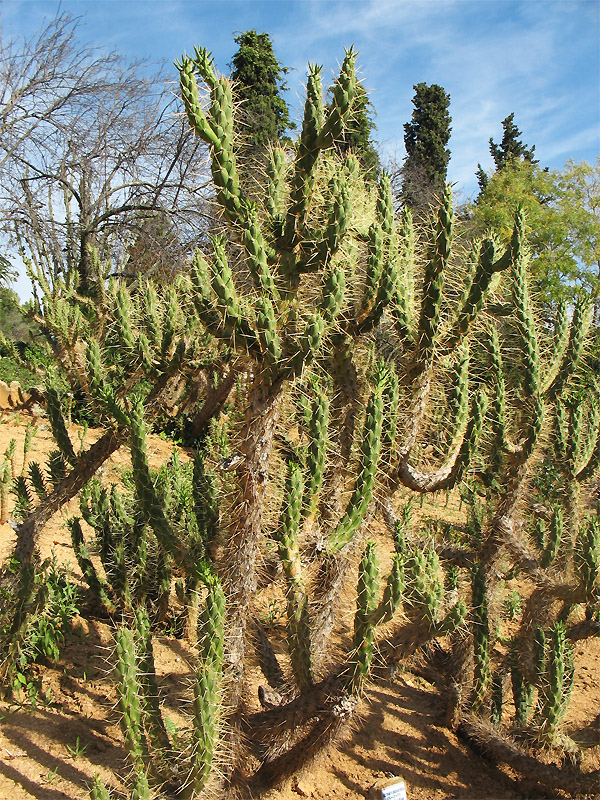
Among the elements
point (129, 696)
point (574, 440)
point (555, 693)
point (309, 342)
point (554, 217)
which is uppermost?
point (554, 217)

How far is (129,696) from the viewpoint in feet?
8.33

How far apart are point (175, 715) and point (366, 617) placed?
66.0 inches

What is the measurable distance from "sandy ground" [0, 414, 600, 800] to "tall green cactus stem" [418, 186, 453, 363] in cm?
222

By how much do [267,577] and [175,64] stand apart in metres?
2.36

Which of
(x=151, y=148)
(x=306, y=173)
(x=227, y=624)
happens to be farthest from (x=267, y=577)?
(x=151, y=148)

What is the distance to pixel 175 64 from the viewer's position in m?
2.53

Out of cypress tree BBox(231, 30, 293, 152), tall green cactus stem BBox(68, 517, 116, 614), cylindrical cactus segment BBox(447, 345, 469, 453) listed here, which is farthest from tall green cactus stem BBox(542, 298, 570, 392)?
cypress tree BBox(231, 30, 293, 152)

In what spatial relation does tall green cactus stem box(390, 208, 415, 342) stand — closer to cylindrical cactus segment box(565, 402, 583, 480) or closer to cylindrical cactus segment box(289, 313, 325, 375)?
cylindrical cactus segment box(289, 313, 325, 375)

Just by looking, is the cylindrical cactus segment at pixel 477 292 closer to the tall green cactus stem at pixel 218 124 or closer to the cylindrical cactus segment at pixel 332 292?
the cylindrical cactus segment at pixel 332 292

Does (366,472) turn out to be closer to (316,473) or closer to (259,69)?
(316,473)

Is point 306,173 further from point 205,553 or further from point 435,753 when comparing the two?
point 435,753

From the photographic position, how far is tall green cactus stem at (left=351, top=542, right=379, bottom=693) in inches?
110

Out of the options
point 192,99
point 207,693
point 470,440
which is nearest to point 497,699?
point 470,440

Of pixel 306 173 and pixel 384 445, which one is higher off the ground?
pixel 306 173
